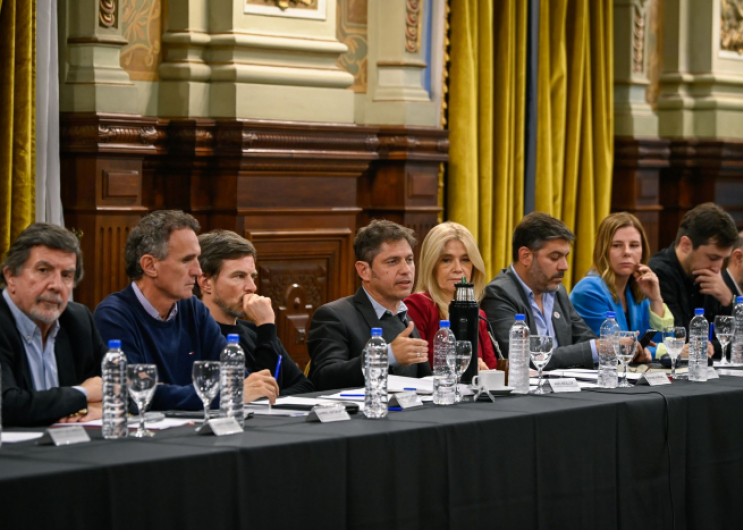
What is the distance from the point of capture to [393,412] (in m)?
3.45

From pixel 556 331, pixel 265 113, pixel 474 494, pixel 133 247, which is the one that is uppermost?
pixel 265 113

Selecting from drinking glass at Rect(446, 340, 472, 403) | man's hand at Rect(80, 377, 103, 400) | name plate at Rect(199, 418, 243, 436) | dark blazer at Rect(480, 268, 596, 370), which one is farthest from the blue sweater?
dark blazer at Rect(480, 268, 596, 370)

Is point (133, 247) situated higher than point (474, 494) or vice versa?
point (133, 247)

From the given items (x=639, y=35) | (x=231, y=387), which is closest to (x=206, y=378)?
(x=231, y=387)

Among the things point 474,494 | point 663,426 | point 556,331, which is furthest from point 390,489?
point 556,331

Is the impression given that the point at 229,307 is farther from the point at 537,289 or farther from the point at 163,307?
the point at 537,289

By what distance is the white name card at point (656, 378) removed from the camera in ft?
13.5

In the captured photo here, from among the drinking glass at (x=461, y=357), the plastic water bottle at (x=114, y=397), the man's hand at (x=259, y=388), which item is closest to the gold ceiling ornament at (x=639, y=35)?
the drinking glass at (x=461, y=357)

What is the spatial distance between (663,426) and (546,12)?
4024 mm

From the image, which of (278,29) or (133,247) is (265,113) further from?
(133,247)

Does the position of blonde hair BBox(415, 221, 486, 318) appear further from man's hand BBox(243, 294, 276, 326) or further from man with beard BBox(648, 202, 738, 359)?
man with beard BBox(648, 202, 738, 359)

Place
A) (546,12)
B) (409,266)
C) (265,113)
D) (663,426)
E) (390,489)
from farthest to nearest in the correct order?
1. (546,12)
2. (265,113)
3. (409,266)
4. (663,426)
5. (390,489)

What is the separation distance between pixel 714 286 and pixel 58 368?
129 inches

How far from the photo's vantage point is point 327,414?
328 centimetres
